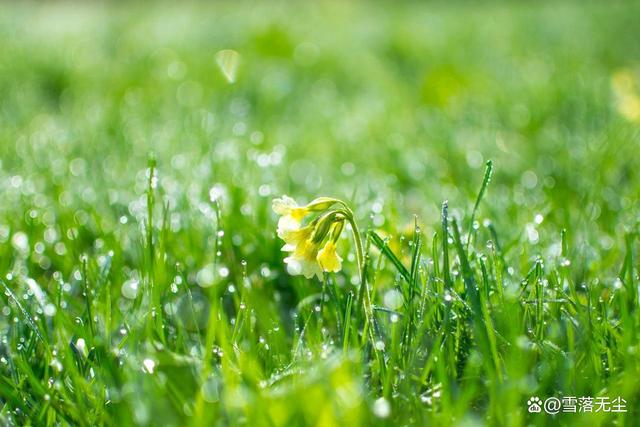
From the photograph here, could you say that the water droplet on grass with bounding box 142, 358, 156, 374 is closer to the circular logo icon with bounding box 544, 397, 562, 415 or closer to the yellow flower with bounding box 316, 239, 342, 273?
the yellow flower with bounding box 316, 239, 342, 273

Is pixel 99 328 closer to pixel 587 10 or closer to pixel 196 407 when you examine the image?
pixel 196 407

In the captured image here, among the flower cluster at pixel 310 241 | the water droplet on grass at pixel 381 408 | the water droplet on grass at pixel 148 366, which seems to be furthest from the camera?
the flower cluster at pixel 310 241

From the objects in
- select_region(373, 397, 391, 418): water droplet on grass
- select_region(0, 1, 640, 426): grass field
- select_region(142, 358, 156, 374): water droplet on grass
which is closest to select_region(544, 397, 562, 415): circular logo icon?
select_region(0, 1, 640, 426): grass field

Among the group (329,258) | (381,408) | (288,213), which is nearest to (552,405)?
(381,408)

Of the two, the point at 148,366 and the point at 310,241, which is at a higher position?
the point at 310,241

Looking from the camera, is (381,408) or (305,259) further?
(305,259)

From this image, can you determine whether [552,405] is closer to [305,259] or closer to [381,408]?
[381,408]

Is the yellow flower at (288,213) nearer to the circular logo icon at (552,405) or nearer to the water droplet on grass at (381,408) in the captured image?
the water droplet on grass at (381,408)

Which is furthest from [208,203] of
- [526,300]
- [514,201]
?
[526,300]

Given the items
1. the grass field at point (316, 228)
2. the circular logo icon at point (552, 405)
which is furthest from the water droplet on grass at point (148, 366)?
the circular logo icon at point (552, 405)

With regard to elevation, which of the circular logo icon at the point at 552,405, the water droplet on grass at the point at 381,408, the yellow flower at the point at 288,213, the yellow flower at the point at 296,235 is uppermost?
the yellow flower at the point at 288,213
